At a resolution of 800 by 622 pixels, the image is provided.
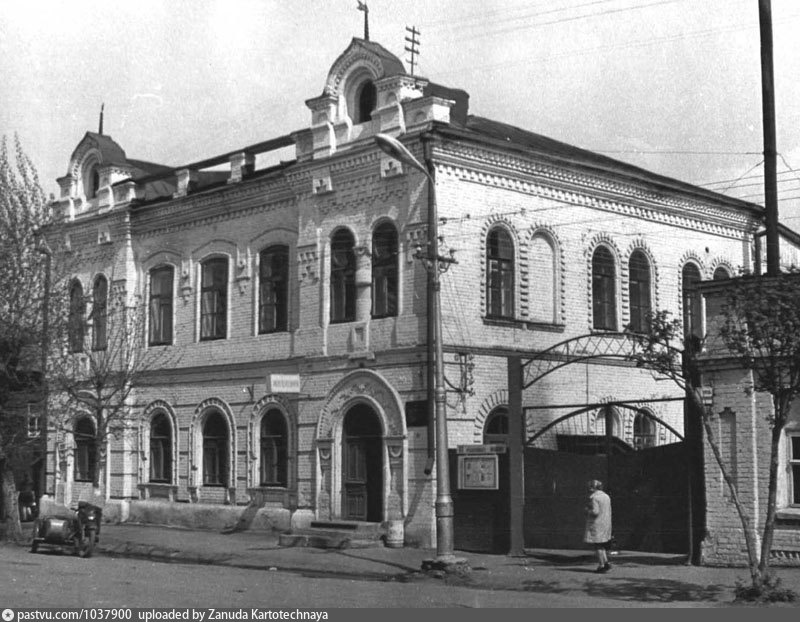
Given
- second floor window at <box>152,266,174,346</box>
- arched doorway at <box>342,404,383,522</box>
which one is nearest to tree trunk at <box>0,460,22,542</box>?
second floor window at <box>152,266,174,346</box>

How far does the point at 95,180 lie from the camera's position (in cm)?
3625

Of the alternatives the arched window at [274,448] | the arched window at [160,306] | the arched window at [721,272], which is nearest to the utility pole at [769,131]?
the arched window at [721,272]

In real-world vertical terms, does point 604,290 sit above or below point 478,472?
above

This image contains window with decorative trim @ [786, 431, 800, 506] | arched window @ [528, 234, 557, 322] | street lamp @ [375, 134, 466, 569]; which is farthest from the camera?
arched window @ [528, 234, 557, 322]

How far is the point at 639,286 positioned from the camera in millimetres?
29531

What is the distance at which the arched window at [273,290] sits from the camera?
29469mm

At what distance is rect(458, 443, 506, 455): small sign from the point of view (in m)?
23.5

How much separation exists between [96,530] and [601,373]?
37.4 feet

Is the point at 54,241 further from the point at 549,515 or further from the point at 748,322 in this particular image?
the point at 748,322

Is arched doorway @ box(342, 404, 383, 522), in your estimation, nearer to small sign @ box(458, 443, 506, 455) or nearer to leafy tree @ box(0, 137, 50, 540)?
small sign @ box(458, 443, 506, 455)

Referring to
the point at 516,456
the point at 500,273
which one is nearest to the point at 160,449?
the point at 500,273

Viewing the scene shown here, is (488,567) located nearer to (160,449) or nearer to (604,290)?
(604,290)

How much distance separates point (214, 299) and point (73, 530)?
876 cm

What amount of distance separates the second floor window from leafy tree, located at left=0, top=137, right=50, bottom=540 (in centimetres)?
408
